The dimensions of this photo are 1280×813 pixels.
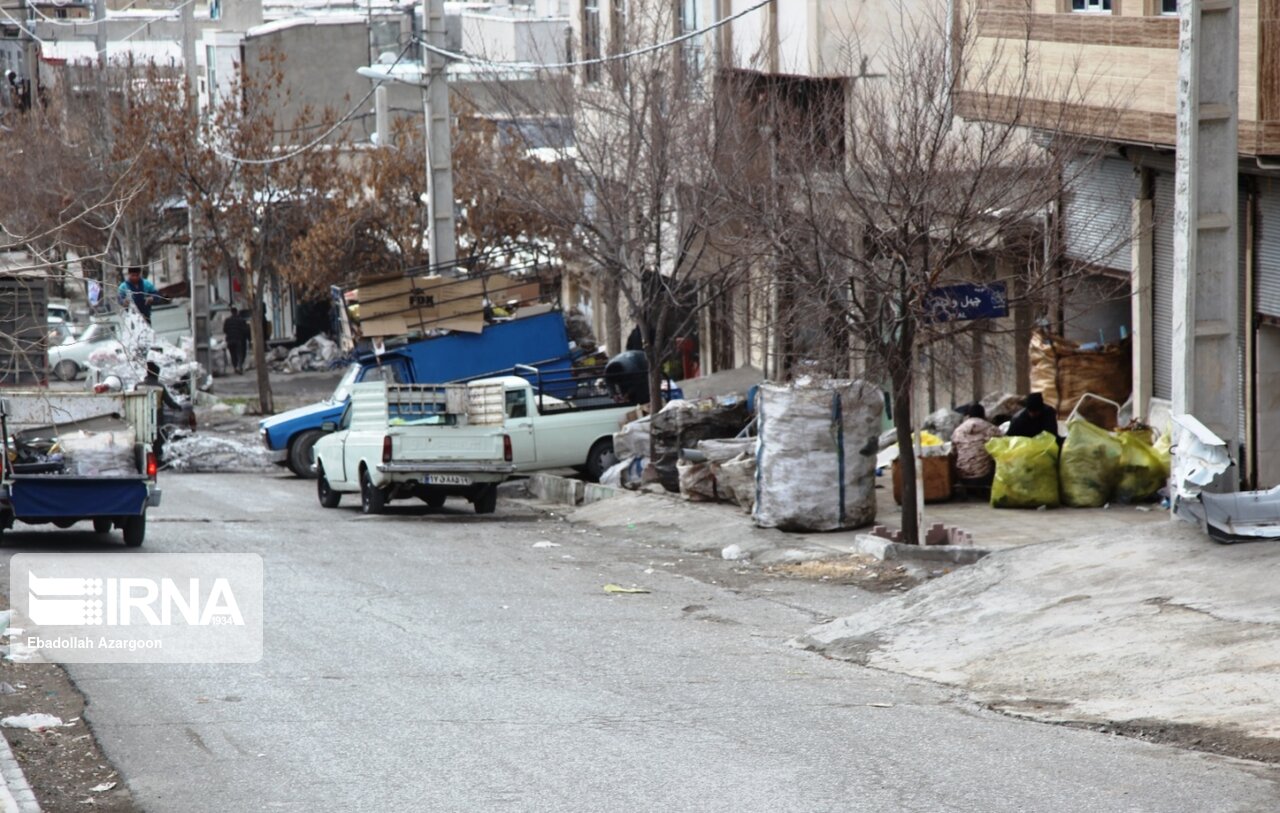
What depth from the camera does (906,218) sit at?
13.9 m

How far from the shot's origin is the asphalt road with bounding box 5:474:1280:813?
7363 millimetres

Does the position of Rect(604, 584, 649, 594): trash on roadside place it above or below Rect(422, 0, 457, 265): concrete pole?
below

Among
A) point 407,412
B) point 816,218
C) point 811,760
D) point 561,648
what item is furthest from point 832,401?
point 811,760

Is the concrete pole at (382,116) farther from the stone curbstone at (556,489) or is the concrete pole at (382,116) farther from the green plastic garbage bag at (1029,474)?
the green plastic garbage bag at (1029,474)

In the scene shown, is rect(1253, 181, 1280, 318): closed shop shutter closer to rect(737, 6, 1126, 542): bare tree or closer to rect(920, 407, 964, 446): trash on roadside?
rect(737, 6, 1126, 542): bare tree

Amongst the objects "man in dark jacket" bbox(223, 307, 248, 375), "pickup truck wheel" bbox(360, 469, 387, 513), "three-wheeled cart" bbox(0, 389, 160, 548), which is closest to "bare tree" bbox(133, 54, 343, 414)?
"man in dark jacket" bbox(223, 307, 248, 375)

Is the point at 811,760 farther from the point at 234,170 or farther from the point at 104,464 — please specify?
the point at 234,170

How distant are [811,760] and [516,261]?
33135 millimetres

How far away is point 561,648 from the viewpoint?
11430mm

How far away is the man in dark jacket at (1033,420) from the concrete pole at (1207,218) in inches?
258

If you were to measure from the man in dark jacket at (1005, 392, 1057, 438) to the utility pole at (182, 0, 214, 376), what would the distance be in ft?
79.2

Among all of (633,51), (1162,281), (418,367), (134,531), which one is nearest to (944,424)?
(1162,281)

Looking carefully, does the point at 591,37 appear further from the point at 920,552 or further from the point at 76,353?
the point at 76,353

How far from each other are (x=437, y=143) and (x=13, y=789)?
802 inches
